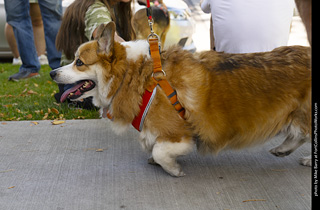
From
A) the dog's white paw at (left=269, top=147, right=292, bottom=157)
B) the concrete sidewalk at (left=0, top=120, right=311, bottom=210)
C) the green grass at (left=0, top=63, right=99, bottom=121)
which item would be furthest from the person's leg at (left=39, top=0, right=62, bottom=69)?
the dog's white paw at (left=269, top=147, right=292, bottom=157)

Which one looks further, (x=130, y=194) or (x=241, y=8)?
(x=241, y=8)

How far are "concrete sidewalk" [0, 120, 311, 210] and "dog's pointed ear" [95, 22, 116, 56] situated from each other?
1.08 metres

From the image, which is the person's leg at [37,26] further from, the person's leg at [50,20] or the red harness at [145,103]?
the red harness at [145,103]

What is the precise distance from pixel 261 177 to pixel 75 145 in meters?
1.91

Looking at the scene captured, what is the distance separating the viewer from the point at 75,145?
169 inches

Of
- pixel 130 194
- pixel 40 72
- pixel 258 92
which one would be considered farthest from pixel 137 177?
pixel 40 72

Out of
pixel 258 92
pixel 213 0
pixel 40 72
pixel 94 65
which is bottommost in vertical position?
pixel 40 72

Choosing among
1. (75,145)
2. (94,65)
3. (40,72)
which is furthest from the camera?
(40,72)

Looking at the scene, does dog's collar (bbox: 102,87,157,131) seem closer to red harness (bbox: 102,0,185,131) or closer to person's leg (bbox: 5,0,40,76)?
red harness (bbox: 102,0,185,131)

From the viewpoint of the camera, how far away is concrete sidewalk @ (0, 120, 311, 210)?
10.1 ft

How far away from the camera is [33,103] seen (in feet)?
19.5

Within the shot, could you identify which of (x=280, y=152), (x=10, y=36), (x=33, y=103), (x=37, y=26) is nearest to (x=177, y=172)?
(x=280, y=152)

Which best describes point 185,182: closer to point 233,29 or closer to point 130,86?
point 130,86

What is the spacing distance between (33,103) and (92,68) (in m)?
2.82
